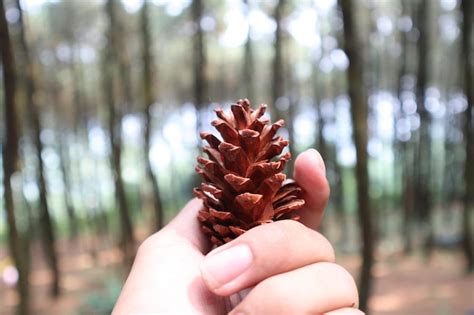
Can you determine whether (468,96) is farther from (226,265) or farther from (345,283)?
(226,265)

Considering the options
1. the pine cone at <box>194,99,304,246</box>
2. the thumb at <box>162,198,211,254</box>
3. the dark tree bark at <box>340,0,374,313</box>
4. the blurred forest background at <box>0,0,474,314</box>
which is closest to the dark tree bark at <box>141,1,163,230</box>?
the blurred forest background at <box>0,0,474,314</box>

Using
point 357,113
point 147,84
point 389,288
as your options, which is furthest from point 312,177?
point 389,288

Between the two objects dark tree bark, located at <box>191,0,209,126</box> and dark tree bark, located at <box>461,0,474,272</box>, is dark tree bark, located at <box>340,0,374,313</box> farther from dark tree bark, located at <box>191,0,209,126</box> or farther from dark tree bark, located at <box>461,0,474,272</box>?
dark tree bark, located at <box>191,0,209,126</box>

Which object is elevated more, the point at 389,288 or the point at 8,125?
the point at 8,125

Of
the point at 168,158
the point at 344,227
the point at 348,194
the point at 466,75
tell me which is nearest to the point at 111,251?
the point at 168,158

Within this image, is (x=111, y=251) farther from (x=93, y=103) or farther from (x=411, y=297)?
(x=411, y=297)

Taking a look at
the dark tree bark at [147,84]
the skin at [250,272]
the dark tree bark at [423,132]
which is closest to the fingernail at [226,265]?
the skin at [250,272]

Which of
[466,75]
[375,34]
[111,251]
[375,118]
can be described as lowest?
[111,251]
